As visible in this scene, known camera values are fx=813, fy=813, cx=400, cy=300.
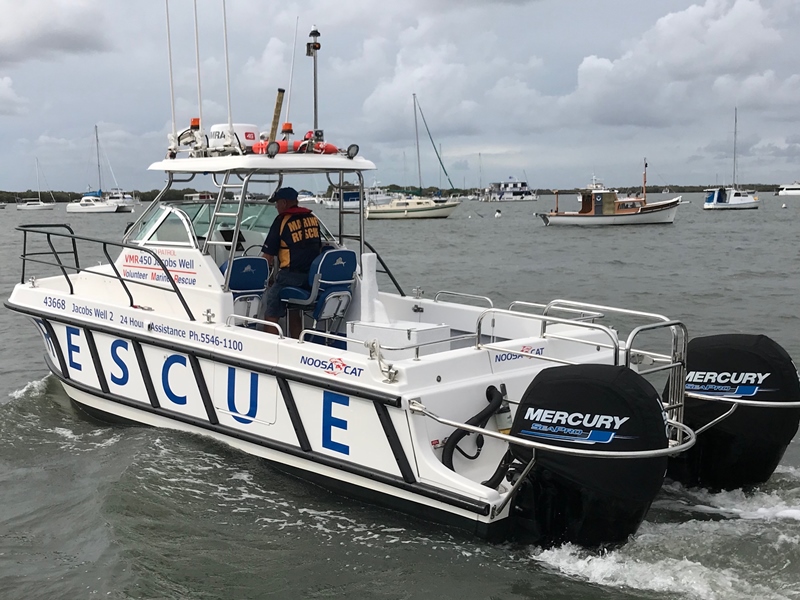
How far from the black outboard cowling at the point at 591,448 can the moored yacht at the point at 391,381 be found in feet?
0.04

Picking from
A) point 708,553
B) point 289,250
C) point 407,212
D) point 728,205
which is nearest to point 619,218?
point 407,212

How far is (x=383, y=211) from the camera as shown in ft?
180

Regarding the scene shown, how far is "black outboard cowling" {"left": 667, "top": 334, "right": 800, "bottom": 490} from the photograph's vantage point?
17.7ft

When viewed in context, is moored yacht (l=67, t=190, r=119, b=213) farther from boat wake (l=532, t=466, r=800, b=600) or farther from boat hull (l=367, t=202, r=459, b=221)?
boat wake (l=532, t=466, r=800, b=600)

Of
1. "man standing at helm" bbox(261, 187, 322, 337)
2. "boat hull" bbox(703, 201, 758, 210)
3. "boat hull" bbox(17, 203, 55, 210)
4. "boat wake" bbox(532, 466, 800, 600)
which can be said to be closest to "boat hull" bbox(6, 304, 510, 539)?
"boat wake" bbox(532, 466, 800, 600)

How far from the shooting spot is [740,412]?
545cm

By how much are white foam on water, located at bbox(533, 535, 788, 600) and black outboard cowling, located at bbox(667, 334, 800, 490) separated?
1.13 m

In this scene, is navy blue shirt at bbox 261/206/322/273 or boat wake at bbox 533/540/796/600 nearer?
boat wake at bbox 533/540/796/600

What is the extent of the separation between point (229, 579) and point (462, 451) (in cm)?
161

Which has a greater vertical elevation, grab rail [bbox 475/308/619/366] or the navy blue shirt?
the navy blue shirt

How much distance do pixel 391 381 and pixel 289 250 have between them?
2.43 m

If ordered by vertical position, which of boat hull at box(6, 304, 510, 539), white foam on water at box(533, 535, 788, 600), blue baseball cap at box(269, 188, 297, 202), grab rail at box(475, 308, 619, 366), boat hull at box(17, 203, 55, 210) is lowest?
white foam on water at box(533, 535, 788, 600)

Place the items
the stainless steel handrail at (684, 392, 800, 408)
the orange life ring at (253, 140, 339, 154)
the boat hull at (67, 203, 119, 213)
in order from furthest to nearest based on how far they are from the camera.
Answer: the boat hull at (67, 203, 119, 213), the orange life ring at (253, 140, 339, 154), the stainless steel handrail at (684, 392, 800, 408)

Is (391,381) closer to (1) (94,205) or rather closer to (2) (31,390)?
(2) (31,390)
